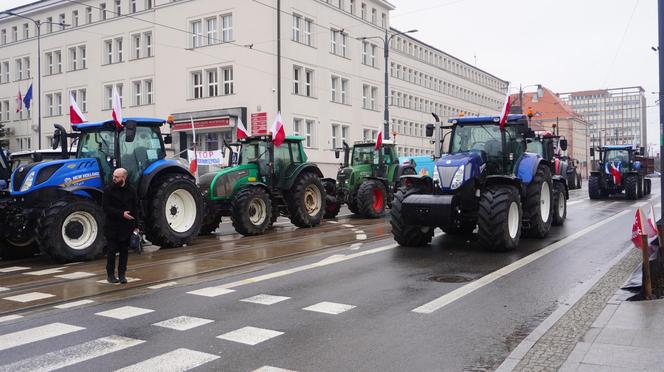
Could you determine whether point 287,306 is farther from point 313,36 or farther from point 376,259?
point 313,36

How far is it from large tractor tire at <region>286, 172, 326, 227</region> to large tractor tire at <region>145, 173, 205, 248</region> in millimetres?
3360

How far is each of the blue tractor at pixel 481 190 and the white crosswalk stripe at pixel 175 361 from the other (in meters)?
6.25

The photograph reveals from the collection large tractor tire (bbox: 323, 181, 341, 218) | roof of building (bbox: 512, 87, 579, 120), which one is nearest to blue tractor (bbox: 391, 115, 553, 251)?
Result: large tractor tire (bbox: 323, 181, 341, 218)

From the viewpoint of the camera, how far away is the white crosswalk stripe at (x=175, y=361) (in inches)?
194

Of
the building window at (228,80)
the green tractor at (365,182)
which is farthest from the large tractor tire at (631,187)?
the building window at (228,80)

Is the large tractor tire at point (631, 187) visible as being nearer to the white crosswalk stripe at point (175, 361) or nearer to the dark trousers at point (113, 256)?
the dark trousers at point (113, 256)

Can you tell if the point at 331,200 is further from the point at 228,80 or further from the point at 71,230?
the point at 228,80

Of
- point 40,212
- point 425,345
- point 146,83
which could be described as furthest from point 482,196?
point 146,83

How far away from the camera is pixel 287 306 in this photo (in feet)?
23.2

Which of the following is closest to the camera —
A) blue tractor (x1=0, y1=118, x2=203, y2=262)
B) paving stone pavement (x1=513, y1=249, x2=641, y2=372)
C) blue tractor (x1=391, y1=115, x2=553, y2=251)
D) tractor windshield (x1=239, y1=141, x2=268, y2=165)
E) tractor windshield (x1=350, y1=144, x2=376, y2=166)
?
paving stone pavement (x1=513, y1=249, x2=641, y2=372)

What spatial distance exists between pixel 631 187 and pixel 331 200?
15.4m

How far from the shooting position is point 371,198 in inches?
736

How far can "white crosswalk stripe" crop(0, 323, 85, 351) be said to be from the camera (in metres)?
5.68

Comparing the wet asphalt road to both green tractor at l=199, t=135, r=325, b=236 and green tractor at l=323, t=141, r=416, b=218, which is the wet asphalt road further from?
green tractor at l=323, t=141, r=416, b=218
